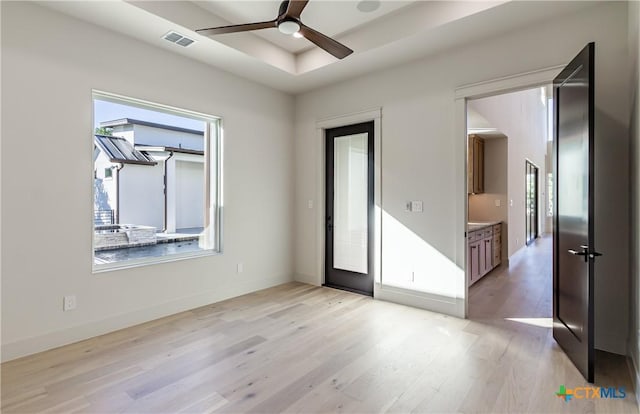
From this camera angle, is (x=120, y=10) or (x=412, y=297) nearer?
(x=120, y=10)

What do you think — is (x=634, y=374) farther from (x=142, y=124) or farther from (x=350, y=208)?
(x=142, y=124)

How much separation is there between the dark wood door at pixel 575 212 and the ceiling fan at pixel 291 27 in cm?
188

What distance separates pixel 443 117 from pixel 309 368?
2.98m

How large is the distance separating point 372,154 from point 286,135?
4.89 ft

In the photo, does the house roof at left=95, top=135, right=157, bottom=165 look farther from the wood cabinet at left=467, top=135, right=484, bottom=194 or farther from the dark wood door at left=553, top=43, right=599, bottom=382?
Result: the wood cabinet at left=467, top=135, right=484, bottom=194

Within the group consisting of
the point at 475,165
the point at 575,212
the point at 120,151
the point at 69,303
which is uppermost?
the point at 475,165

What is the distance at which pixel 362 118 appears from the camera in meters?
4.54

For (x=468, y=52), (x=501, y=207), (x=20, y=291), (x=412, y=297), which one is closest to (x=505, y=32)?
(x=468, y=52)

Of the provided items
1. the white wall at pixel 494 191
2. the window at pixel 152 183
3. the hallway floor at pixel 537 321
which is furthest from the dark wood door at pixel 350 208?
the white wall at pixel 494 191

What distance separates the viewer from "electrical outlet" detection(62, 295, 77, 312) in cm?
303

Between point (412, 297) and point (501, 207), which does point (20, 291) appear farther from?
point (501, 207)

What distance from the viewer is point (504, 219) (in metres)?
6.83

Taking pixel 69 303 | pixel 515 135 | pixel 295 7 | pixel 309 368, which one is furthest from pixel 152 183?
pixel 515 135

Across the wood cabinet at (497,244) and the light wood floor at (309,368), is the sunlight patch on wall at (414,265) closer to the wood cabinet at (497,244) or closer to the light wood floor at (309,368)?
the light wood floor at (309,368)
